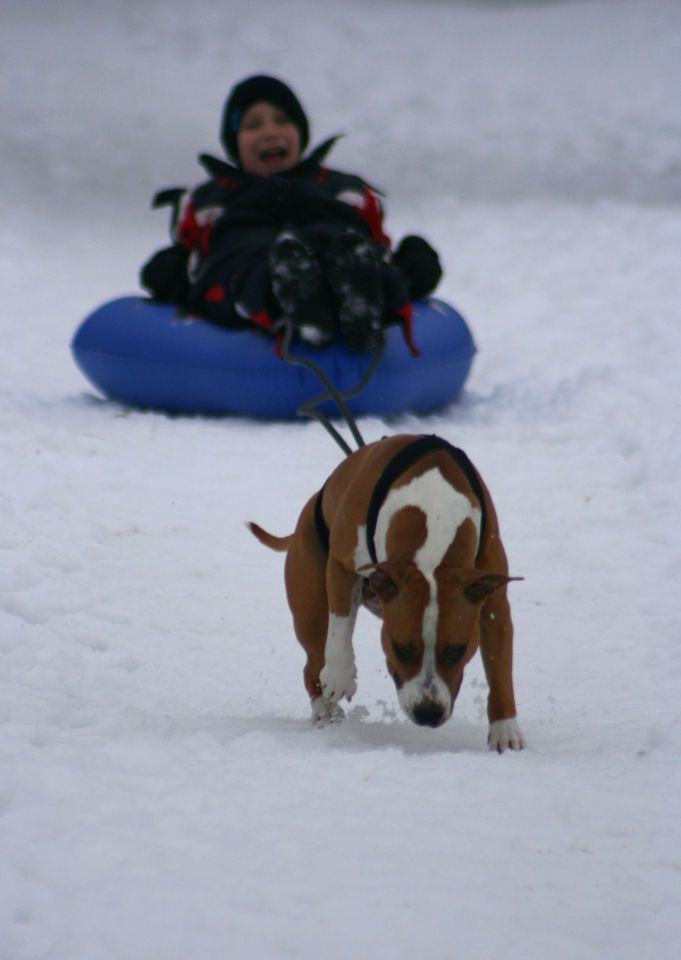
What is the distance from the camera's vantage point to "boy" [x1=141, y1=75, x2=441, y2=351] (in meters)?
5.91

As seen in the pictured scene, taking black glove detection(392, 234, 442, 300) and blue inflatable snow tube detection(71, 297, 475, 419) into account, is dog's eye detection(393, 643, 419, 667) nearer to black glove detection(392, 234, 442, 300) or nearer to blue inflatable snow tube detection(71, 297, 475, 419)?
blue inflatable snow tube detection(71, 297, 475, 419)

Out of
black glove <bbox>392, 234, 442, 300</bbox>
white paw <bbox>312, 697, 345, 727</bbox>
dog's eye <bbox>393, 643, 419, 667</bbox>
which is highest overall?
black glove <bbox>392, 234, 442, 300</bbox>

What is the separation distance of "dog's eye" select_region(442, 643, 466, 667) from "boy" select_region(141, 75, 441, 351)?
3642 millimetres

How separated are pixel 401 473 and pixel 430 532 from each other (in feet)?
0.56

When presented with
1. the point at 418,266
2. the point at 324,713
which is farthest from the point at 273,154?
the point at 324,713

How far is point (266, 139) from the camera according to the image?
6660 mm

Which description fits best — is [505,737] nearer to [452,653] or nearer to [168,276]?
[452,653]

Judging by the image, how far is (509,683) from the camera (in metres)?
2.79

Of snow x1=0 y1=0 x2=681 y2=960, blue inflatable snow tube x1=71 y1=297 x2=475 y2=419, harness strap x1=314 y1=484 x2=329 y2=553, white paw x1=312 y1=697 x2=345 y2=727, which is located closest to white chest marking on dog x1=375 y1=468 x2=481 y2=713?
snow x1=0 y1=0 x2=681 y2=960

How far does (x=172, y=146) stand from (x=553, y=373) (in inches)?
291

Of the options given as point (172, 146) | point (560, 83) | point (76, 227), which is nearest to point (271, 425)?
point (76, 227)

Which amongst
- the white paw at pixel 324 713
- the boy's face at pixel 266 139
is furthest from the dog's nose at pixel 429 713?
the boy's face at pixel 266 139

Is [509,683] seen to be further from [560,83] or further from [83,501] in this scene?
[560,83]

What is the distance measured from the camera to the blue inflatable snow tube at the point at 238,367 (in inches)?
243
